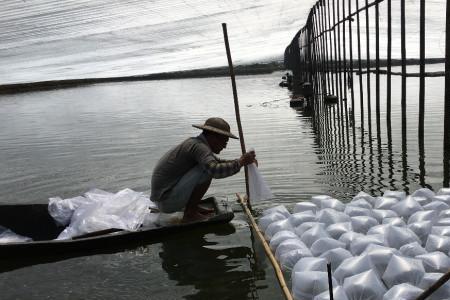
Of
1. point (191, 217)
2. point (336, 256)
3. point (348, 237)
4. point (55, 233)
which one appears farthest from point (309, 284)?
point (55, 233)

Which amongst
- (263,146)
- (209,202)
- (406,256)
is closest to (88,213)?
(209,202)

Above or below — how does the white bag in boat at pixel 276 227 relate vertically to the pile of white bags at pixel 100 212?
below

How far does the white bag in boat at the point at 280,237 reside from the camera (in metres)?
4.19

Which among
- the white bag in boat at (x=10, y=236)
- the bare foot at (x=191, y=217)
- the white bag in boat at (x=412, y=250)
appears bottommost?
the white bag in boat at (x=10, y=236)

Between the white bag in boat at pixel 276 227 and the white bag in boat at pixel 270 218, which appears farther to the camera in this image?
the white bag in boat at pixel 270 218

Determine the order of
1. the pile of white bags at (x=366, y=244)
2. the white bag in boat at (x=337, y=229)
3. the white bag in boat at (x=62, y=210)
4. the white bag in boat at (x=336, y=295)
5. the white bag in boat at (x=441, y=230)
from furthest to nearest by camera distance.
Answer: the white bag in boat at (x=62, y=210), the white bag in boat at (x=337, y=229), the white bag in boat at (x=441, y=230), the pile of white bags at (x=366, y=244), the white bag in boat at (x=336, y=295)

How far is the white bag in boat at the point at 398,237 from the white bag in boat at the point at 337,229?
0.38 m

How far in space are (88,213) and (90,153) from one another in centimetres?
613

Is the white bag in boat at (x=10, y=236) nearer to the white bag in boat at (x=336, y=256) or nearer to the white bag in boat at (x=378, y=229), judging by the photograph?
the white bag in boat at (x=336, y=256)

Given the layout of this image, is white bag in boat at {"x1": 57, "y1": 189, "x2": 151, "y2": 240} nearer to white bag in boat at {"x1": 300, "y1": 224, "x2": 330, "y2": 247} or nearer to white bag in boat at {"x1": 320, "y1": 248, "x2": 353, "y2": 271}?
white bag in boat at {"x1": 300, "y1": 224, "x2": 330, "y2": 247}

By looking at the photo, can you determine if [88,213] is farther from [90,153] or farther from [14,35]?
[14,35]

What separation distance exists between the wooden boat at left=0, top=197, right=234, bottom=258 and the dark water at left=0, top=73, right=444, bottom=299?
0.40 ft

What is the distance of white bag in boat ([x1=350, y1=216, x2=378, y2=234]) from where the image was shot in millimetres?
4137

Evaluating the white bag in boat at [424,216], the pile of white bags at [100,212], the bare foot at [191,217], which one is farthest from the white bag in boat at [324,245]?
the pile of white bags at [100,212]
